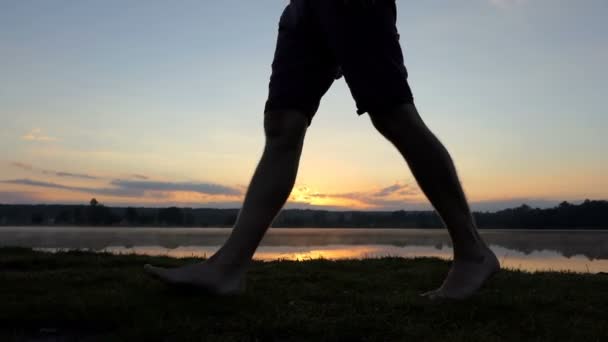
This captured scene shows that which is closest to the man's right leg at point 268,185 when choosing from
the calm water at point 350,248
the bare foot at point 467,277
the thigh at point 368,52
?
the thigh at point 368,52

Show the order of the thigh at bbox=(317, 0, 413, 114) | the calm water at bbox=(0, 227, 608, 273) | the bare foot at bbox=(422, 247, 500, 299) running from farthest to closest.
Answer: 1. the calm water at bbox=(0, 227, 608, 273)
2. the bare foot at bbox=(422, 247, 500, 299)
3. the thigh at bbox=(317, 0, 413, 114)

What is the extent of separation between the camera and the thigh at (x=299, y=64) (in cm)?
286

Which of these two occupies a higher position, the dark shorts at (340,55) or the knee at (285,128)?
the dark shorts at (340,55)

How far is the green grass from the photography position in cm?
202

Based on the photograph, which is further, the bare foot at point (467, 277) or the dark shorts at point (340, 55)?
the bare foot at point (467, 277)

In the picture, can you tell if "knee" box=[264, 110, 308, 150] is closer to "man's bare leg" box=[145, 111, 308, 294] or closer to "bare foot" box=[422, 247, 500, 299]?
"man's bare leg" box=[145, 111, 308, 294]

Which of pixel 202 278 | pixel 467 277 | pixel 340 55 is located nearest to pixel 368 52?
pixel 340 55

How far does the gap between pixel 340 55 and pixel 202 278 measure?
1295 mm

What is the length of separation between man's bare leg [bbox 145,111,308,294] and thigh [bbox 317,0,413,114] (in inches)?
16.4

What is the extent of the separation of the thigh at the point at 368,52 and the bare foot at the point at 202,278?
3.50ft

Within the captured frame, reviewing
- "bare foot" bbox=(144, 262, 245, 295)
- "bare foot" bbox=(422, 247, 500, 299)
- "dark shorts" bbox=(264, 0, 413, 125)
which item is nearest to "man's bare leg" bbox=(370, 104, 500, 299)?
"bare foot" bbox=(422, 247, 500, 299)

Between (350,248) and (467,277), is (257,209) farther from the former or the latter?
(350,248)

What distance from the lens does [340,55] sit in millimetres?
2695

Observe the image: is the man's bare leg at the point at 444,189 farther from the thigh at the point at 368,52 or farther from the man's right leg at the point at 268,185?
the man's right leg at the point at 268,185
